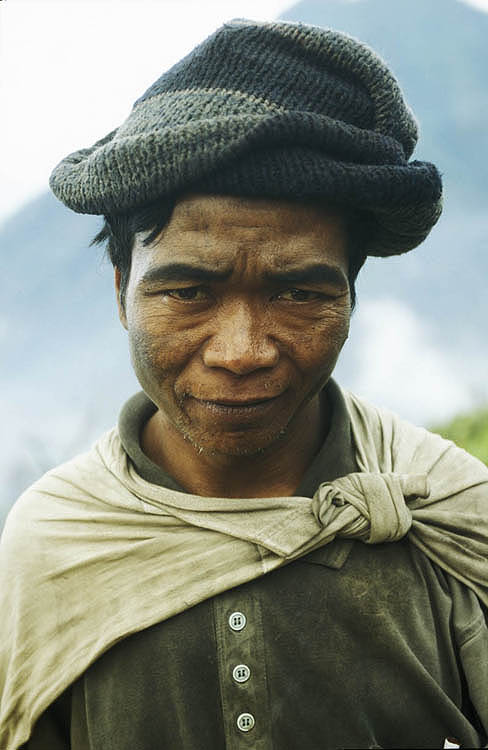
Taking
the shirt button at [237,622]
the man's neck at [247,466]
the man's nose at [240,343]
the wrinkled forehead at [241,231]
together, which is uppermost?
the wrinkled forehead at [241,231]

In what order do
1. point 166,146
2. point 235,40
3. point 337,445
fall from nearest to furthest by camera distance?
1. point 166,146
2. point 235,40
3. point 337,445

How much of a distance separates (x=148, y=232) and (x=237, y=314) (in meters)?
0.25

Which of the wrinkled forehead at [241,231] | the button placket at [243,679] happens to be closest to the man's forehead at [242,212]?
the wrinkled forehead at [241,231]

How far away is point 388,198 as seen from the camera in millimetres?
1784

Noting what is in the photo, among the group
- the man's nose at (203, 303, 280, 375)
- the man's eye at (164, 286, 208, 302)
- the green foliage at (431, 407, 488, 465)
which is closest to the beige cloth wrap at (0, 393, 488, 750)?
the man's nose at (203, 303, 280, 375)

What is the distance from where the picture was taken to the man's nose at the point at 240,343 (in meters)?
1.75

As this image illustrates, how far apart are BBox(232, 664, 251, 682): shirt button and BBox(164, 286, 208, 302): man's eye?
76 cm

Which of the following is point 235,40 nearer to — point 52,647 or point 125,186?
point 125,186

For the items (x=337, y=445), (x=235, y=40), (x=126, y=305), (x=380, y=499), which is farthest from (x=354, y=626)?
(x=235, y=40)

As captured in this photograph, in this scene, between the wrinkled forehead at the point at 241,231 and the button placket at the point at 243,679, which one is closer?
the wrinkled forehead at the point at 241,231

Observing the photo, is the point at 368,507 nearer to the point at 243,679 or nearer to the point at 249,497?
the point at 249,497

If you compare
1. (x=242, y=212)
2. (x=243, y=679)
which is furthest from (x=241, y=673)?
(x=242, y=212)

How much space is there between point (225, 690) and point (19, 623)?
48 centimetres

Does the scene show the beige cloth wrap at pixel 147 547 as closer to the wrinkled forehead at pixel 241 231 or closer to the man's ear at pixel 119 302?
the man's ear at pixel 119 302
